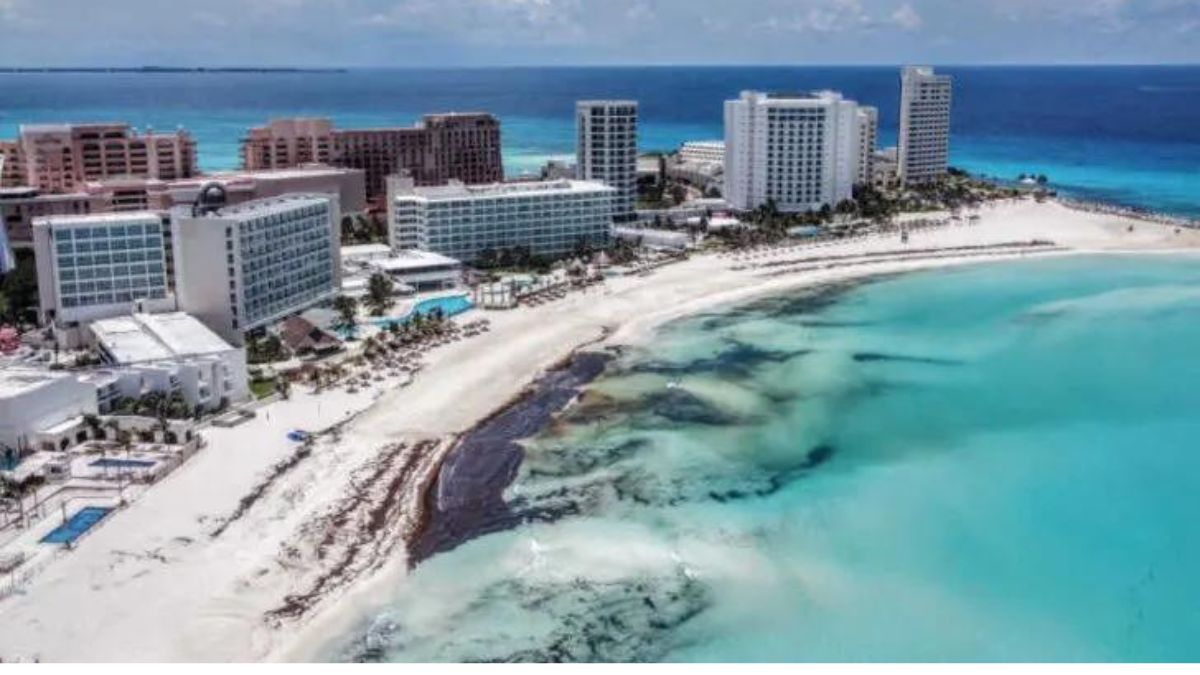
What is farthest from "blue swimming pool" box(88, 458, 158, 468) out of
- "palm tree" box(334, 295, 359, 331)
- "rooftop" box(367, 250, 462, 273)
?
"rooftop" box(367, 250, 462, 273)

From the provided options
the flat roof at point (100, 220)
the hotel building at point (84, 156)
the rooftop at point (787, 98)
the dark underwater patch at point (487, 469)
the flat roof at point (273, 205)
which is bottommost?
the dark underwater patch at point (487, 469)

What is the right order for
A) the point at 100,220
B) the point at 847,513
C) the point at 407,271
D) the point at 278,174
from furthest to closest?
the point at 278,174 < the point at 407,271 < the point at 100,220 < the point at 847,513

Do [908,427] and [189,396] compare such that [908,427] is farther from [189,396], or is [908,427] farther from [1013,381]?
[189,396]

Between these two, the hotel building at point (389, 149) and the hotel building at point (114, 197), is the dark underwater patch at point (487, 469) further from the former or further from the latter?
the hotel building at point (389, 149)

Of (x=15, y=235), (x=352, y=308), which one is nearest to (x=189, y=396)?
(x=352, y=308)

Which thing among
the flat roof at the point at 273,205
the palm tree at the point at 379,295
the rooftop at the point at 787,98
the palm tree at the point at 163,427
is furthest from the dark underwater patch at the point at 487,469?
the rooftop at the point at 787,98

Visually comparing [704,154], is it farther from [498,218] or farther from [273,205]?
[273,205]

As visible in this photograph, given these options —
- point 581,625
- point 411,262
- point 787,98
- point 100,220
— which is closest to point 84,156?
point 100,220
